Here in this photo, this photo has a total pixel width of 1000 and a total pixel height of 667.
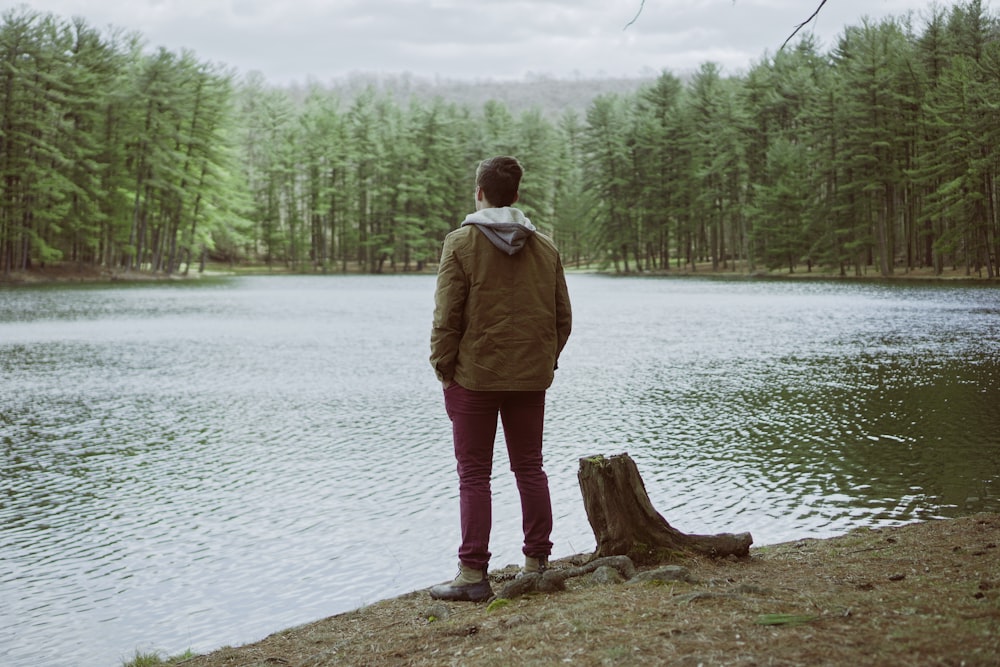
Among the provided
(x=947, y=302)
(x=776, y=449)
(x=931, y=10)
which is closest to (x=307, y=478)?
(x=776, y=449)

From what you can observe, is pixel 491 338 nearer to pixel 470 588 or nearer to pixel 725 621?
pixel 470 588

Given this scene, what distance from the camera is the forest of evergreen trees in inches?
1812

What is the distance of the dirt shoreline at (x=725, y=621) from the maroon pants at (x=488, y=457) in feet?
0.93

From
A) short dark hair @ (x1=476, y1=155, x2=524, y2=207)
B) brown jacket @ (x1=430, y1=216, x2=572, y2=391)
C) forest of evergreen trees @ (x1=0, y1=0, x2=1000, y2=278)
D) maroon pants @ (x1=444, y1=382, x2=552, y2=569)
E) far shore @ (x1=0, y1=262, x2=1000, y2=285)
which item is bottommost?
maroon pants @ (x1=444, y1=382, x2=552, y2=569)

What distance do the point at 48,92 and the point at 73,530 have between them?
45993mm

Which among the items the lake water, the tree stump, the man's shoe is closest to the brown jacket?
the tree stump

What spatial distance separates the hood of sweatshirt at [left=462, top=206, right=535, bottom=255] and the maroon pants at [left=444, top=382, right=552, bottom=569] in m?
0.67

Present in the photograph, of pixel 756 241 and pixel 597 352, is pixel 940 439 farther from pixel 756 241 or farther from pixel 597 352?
pixel 756 241

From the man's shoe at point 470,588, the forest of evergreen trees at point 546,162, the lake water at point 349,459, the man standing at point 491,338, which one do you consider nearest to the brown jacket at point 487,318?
the man standing at point 491,338

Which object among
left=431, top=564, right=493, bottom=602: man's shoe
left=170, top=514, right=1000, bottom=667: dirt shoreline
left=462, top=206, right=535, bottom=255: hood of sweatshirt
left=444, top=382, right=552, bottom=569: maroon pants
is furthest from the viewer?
left=431, top=564, right=493, bottom=602: man's shoe

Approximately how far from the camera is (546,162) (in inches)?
3071

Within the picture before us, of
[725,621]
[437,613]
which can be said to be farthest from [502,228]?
[725,621]

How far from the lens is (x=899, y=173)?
4762cm

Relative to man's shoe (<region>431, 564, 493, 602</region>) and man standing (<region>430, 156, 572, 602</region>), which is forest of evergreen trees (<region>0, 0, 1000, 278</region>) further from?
man's shoe (<region>431, 564, 493, 602</region>)
